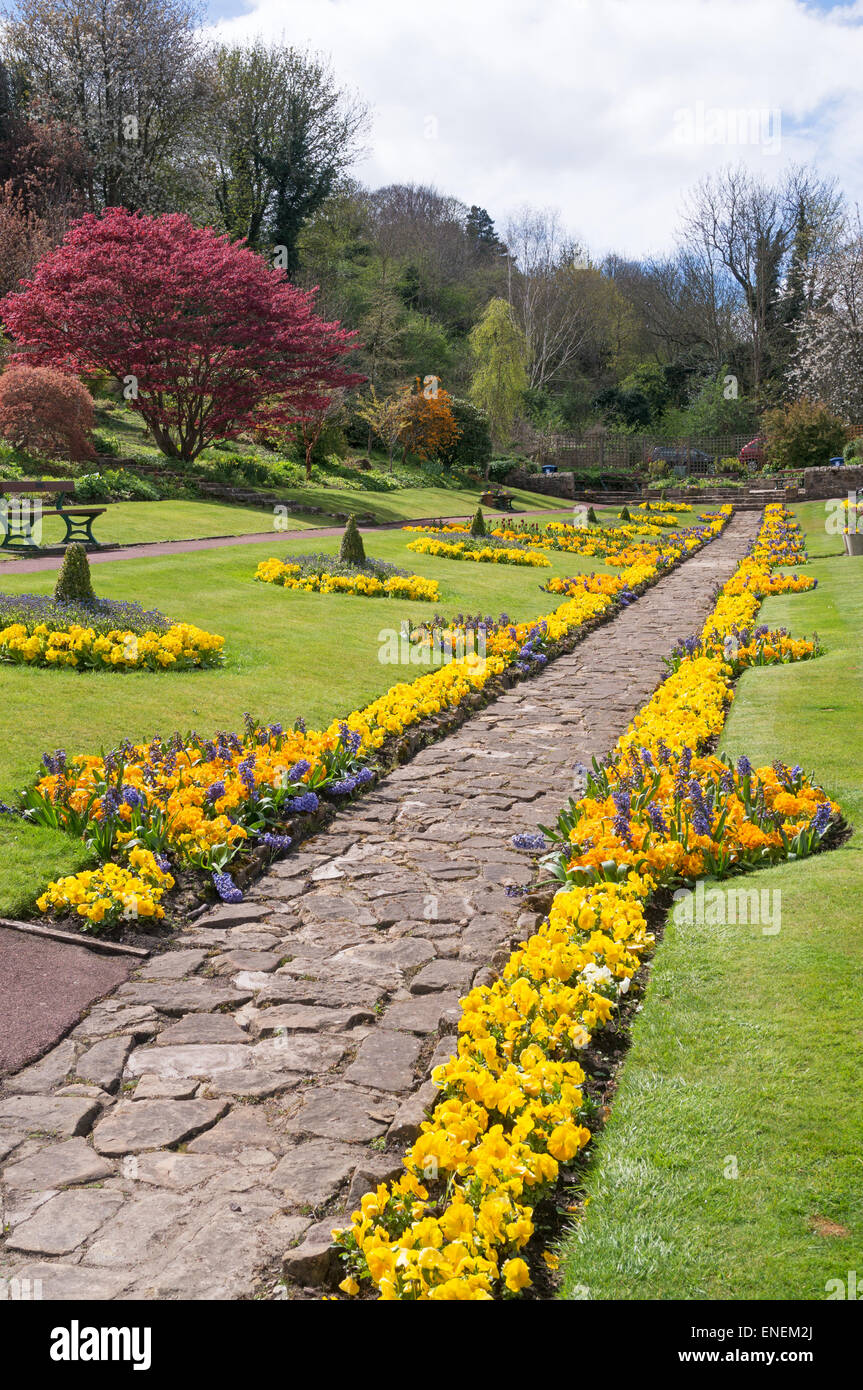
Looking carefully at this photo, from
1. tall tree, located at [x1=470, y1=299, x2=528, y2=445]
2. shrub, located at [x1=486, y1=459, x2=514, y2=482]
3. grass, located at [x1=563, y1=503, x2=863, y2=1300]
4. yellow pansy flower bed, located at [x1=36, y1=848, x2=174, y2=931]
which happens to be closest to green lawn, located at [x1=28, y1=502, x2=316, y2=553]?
yellow pansy flower bed, located at [x1=36, y1=848, x2=174, y2=931]

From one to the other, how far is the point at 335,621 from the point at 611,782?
6.56 meters

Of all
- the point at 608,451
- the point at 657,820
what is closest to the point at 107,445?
the point at 657,820

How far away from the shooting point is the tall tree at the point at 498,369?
44.8m

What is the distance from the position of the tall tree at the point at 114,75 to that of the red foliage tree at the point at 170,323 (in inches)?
563

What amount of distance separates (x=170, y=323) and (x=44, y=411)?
4069mm

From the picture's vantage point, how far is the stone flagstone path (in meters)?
2.96

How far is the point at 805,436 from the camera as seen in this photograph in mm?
37594

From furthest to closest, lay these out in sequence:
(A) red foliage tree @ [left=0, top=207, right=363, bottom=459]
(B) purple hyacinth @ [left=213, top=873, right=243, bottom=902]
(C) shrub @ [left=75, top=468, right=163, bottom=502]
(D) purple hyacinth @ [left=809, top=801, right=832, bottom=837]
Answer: (A) red foliage tree @ [left=0, top=207, right=363, bottom=459] < (C) shrub @ [left=75, top=468, right=163, bottom=502] < (D) purple hyacinth @ [left=809, top=801, right=832, bottom=837] < (B) purple hyacinth @ [left=213, top=873, right=243, bottom=902]

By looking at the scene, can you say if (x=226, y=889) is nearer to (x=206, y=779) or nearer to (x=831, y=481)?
(x=206, y=779)

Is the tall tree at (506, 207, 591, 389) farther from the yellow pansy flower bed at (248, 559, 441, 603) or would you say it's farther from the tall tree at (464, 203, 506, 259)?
the yellow pansy flower bed at (248, 559, 441, 603)

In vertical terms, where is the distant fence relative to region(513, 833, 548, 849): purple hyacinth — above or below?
above

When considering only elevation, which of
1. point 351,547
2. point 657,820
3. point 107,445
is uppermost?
point 107,445

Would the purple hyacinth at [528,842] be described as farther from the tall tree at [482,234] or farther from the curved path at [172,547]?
the tall tree at [482,234]

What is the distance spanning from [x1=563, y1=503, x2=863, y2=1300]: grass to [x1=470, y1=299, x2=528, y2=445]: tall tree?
137 ft
